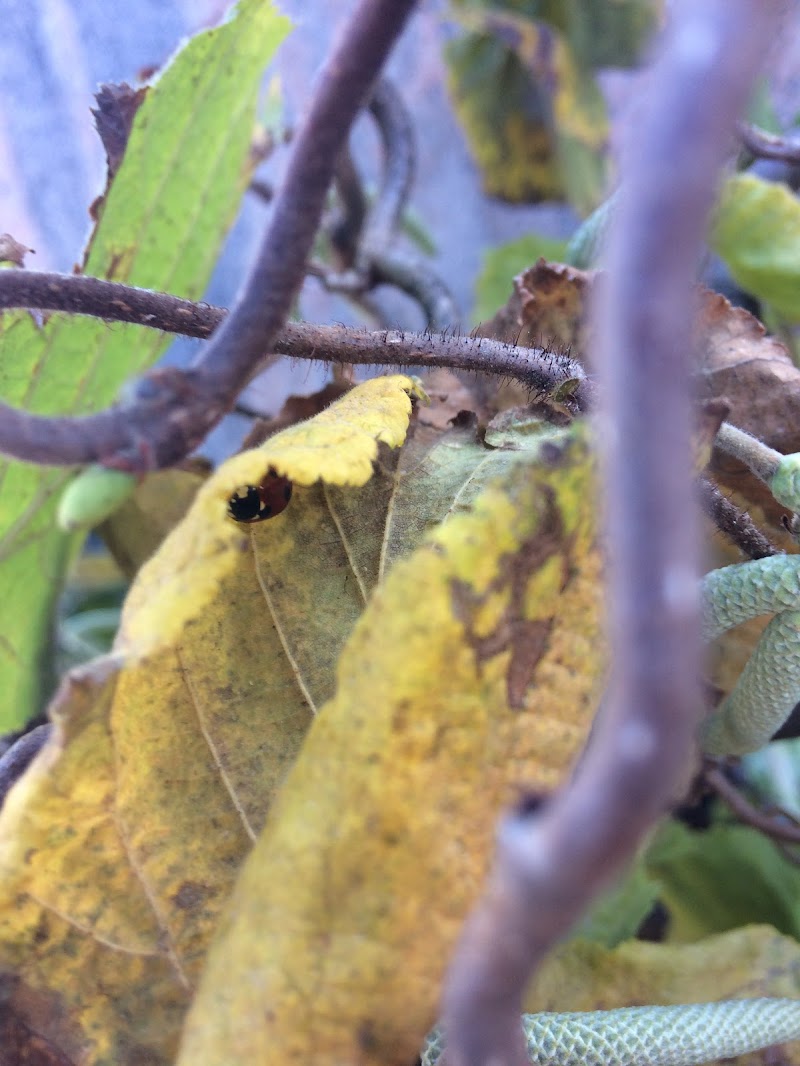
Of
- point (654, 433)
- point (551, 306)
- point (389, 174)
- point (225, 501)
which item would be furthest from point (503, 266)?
point (654, 433)

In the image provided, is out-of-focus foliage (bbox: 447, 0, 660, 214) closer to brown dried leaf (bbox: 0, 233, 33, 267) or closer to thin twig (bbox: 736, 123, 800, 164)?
thin twig (bbox: 736, 123, 800, 164)

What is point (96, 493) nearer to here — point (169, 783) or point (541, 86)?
point (169, 783)

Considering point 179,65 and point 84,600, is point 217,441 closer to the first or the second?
point 84,600

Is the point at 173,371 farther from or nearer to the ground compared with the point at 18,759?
farther from the ground

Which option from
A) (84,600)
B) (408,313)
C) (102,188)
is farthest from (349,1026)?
(408,313)

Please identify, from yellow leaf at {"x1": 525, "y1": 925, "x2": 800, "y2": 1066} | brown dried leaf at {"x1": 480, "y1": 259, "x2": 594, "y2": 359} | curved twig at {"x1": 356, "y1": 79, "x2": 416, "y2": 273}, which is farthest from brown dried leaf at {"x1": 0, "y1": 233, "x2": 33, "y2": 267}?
curved twig at {"x1": 356, "y1": 79, "x2": 416, "y2": 273}

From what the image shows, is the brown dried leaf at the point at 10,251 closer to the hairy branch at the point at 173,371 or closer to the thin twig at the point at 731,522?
the hairy branch at the point at 173,371

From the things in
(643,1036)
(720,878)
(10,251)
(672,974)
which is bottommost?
(720,878)
